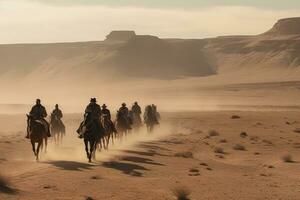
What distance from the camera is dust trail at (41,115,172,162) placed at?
88.3ft

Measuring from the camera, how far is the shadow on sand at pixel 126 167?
872 inches

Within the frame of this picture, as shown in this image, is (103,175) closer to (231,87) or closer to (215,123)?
(215,123)

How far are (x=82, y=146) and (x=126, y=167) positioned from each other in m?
10.3

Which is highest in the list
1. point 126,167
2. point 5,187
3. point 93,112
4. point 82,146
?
point 93,112

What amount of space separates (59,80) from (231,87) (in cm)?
7163

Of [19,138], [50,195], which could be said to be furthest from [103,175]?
[19,138]

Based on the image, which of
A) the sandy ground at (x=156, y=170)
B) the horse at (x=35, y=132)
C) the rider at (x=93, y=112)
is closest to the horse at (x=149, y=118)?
the sandy ground at (x=156, y=170)

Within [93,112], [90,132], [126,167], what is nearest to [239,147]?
[93,112]

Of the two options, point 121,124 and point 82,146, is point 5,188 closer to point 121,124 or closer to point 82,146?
point 82,146

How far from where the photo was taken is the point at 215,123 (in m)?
55.1

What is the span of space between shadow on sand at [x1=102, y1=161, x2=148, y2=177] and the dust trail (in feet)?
5.43

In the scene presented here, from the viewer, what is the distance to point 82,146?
33469 mm

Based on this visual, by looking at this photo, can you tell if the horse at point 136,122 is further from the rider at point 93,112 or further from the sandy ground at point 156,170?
the rider at point 93,112

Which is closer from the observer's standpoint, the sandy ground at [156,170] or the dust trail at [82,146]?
the sandy ground at [156,170]
